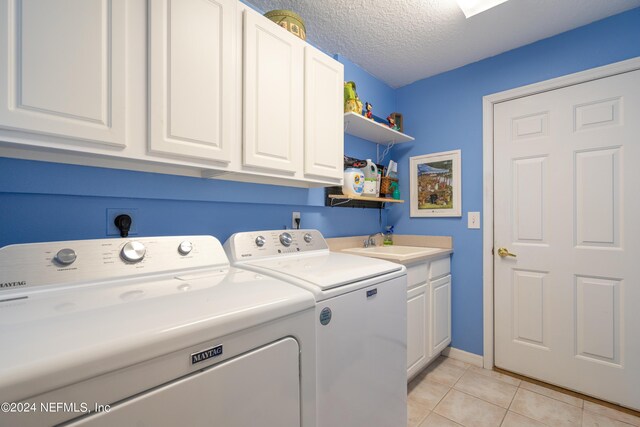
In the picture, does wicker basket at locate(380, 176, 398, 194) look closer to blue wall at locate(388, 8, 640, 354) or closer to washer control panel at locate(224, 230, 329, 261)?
blue wall at locate(388, 8, 640, 354)

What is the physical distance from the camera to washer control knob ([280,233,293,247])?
1.56 metres

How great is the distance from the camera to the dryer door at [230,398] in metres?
0.56

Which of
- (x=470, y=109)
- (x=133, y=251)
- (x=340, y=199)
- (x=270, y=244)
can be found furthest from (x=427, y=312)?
(x=133, y=251)

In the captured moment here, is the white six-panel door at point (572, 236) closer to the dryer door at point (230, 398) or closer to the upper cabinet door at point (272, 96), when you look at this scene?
the upper cabinet door at point (272, 96)

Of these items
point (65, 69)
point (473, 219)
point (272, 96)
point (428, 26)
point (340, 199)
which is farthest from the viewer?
point (473, 219)

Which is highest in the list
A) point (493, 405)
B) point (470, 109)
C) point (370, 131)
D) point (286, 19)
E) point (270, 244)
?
point (286, 19)

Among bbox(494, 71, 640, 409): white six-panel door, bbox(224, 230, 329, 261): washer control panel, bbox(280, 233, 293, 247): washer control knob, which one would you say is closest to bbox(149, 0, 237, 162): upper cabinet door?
bbox(224, 230, 329, 261): washer control panel

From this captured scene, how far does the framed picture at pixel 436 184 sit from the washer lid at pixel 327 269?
138cm

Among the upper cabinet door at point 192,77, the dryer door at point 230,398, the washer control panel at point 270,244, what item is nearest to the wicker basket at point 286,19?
the upper cabinet door at point 192,77

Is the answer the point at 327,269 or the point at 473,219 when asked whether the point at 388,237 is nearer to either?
the point at 473,219

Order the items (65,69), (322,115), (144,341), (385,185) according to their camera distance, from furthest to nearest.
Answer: (385,185), (322,115), (65,69), (144,341)

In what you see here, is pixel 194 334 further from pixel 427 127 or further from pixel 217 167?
pixel 427 127

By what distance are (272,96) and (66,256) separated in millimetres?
1055

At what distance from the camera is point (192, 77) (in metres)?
1.12
